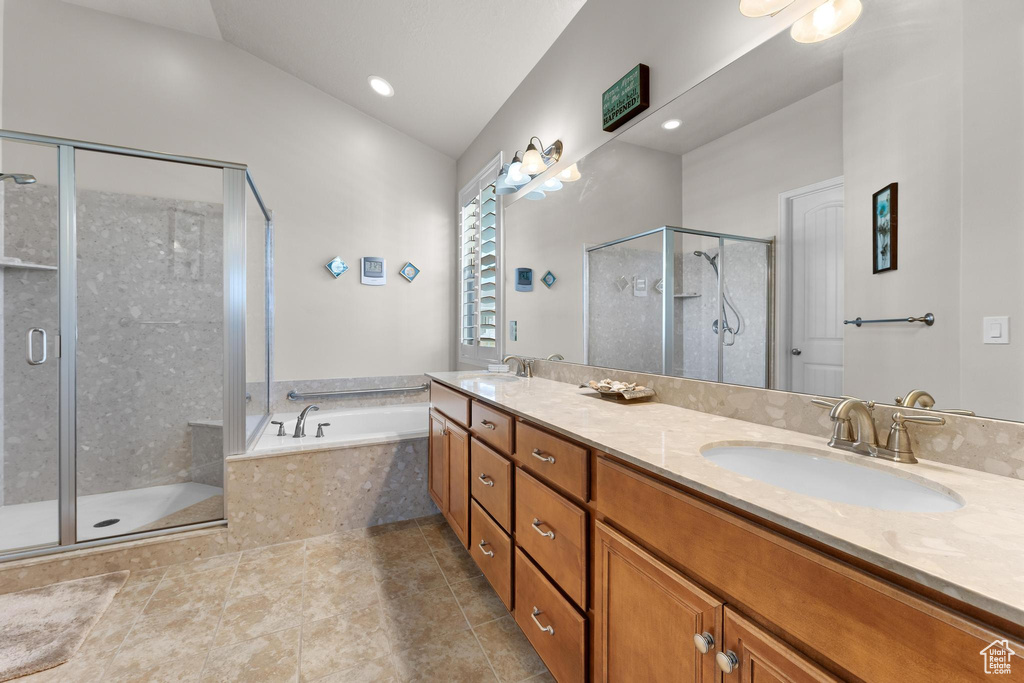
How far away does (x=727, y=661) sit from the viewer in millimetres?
672

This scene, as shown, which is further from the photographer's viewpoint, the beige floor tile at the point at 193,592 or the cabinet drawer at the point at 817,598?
the beige floor tile at the point at 193,592

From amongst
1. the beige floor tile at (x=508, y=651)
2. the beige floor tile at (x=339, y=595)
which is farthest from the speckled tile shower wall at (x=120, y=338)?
the beige floor tile at (x=508, y=651)


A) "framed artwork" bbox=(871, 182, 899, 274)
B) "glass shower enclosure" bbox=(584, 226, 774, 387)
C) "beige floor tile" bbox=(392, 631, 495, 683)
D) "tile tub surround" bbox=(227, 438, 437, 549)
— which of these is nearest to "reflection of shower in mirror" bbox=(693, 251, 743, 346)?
"glass shower enclosure" bbox=(584, 226, 774, 387)

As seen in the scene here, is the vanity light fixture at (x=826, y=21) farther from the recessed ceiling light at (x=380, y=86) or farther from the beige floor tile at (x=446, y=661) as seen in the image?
Result: the recessed ceiling light at (x=380, y=86)

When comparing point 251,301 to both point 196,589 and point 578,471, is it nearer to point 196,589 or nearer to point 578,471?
point 196,589

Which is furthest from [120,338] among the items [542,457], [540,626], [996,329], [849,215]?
[996,329]

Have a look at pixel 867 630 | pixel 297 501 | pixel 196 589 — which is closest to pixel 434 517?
pixel 297 501

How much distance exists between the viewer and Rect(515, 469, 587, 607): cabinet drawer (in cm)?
107

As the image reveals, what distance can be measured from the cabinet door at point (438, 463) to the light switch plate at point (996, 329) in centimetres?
191

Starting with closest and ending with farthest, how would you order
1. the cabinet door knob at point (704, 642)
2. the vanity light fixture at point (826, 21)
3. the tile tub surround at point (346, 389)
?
the cabinet door knob at point (704, 642), the vanity light fixture at point (826, 21), the tile tub surround at point (346, 389)

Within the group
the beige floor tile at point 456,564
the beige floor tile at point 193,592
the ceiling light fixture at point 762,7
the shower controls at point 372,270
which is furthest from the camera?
the shower controls at point 372,270

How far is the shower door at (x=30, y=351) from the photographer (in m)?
2.05

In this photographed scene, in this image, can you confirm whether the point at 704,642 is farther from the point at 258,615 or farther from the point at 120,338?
the point at 120,338

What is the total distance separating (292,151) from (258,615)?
306 cm
